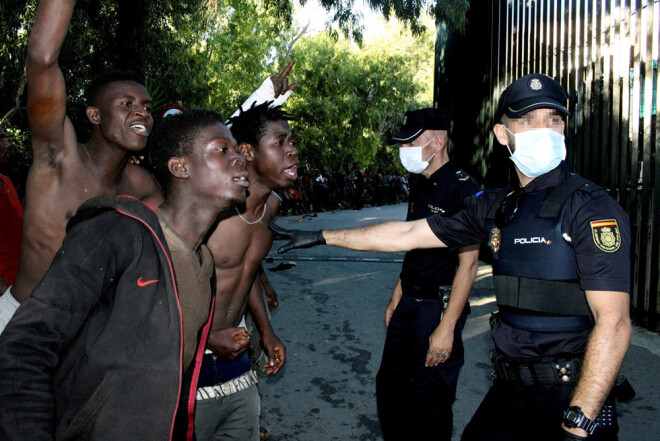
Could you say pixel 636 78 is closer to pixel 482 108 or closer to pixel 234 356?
pixel 482 108

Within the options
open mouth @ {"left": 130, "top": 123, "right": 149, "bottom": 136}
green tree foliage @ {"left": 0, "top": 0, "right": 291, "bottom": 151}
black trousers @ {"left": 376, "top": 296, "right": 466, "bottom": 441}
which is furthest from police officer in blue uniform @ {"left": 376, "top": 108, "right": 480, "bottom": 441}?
green tree foliage @ {"left": 0, "top": 0, "right": 291, "bottom": 151}

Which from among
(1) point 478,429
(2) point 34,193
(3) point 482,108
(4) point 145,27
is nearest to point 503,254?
(1) point 478,429

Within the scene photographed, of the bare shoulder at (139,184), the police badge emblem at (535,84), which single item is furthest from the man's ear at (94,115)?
the police badge emblem at (535,84)

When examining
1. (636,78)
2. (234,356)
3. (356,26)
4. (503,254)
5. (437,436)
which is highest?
(356,26)

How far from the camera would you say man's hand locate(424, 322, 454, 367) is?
302 centimetres

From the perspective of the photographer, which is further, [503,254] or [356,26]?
[356,26]

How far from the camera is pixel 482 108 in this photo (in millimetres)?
9602

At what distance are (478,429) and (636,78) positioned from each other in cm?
479

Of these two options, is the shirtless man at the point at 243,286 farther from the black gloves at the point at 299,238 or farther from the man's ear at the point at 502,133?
the man's ear at the point at 502,133

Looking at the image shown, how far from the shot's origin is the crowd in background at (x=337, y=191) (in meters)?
21.5

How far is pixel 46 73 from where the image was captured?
2.09 meters

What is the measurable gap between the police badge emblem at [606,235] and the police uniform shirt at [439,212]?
50.1 inches

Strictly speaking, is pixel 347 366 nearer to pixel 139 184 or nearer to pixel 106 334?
pixel 139 184

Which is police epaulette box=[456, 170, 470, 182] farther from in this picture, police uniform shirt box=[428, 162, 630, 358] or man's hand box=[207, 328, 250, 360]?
man's hand box=[207, 328, 250, 360]
